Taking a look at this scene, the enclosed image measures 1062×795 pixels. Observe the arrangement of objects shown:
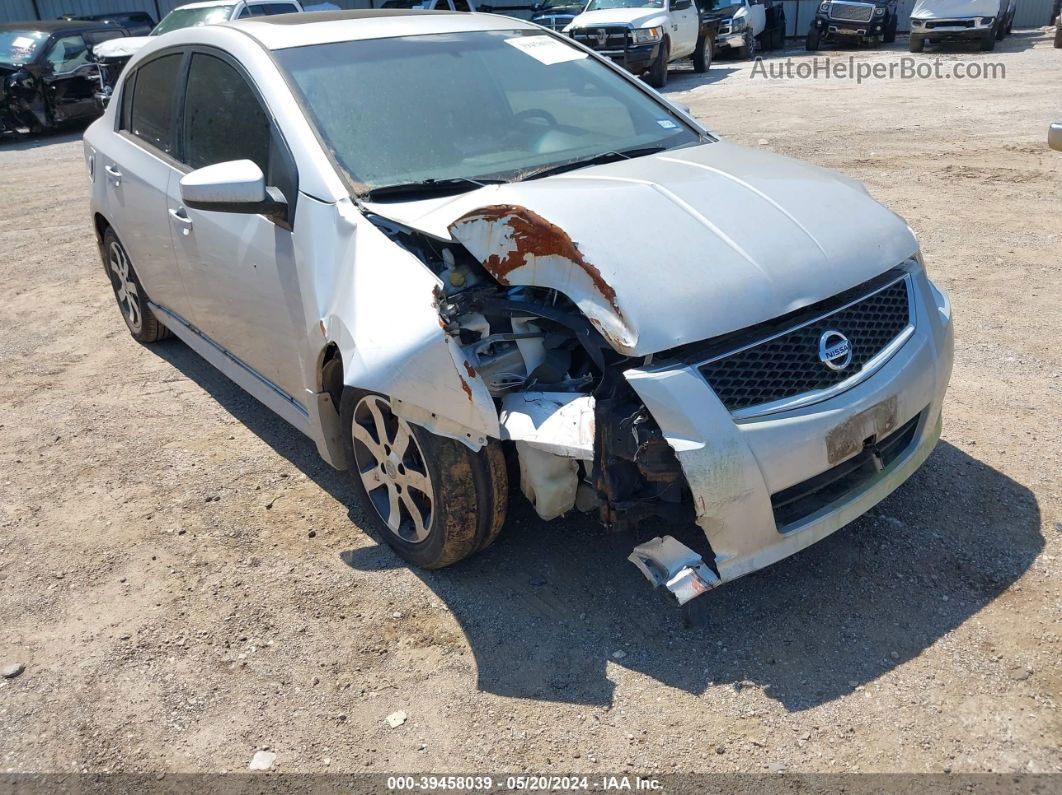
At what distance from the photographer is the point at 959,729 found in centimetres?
246

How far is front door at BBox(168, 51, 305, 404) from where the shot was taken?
135 inches

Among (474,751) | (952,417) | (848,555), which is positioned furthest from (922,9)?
Result: (474,751)

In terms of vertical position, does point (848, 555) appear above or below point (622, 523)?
below

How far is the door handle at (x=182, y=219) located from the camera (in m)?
4.02

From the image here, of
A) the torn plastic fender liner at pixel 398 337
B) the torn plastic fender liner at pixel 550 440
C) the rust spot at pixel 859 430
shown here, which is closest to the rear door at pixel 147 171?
the torn plastic fender liner at pixel 398 337

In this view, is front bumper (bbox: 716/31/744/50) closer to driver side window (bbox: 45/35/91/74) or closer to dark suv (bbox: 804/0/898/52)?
dark suv (bbox: 804/0/898/52)

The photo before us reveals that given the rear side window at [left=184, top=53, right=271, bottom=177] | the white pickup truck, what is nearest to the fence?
the white pickup truck

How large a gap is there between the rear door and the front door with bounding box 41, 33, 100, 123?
1060 centimetres

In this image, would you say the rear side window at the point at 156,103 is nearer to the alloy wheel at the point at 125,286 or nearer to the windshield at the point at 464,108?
the alloy wheel at the point at 125,286

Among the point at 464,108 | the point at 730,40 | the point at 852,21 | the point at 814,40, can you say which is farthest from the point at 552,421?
the point at 814,40

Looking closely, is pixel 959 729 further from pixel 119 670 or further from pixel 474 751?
pixel 119 670

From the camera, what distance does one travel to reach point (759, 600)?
3.02m

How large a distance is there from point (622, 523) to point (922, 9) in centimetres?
1996

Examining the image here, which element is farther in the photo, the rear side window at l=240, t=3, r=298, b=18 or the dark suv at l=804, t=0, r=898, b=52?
the dark suv at l=804, t=0, r=898, b=52
